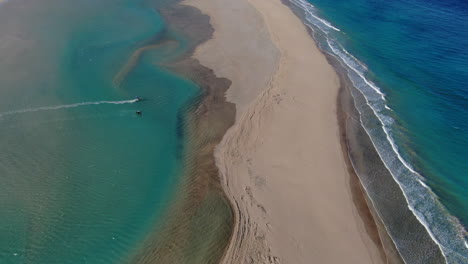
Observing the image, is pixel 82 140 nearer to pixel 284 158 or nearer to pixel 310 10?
pixel 284 158

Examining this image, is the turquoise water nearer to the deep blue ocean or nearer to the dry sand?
the dry sand

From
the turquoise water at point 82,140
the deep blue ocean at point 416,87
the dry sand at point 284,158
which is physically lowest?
the turquoise water at point 82,140

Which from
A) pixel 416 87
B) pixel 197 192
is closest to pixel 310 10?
pixel 416 87

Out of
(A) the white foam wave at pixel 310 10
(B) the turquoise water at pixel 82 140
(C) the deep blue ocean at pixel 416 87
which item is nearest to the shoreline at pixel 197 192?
(B) the turquoise water at pixel 82 140

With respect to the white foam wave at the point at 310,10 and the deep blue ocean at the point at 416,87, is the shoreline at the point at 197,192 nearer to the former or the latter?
the deep blue ocean at the point at 416,87

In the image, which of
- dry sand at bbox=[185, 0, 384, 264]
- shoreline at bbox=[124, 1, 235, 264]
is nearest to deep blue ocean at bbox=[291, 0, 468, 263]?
dry sand at bbox=[185, 0, 384, 264]

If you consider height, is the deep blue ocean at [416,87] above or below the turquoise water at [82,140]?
above
